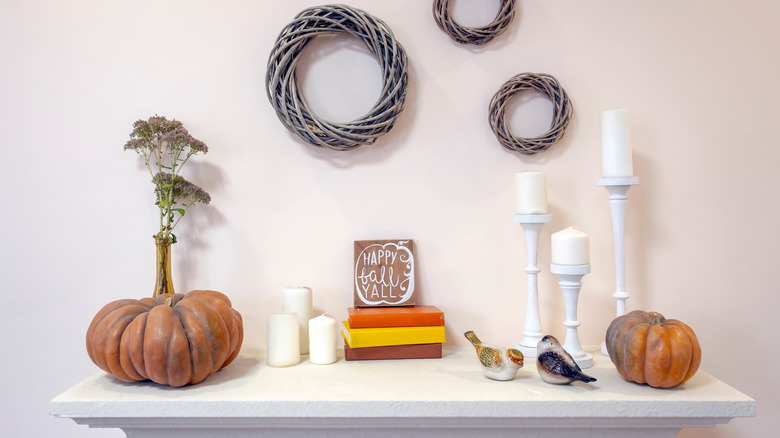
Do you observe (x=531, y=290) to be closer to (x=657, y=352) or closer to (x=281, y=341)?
(x=657, y=352)

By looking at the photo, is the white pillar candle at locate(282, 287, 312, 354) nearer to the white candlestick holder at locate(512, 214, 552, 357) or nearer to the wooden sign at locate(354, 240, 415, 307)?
the wooden sign at locate(354, 240, 415, 307)

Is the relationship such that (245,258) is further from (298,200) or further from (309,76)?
(309,76)

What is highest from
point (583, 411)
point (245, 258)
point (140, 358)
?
point (245, 258)

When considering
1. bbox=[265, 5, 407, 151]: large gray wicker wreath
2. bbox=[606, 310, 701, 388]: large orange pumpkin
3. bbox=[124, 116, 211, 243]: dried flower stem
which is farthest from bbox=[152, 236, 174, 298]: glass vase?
bbox=[606, 310, 701, 388]: large orange pumpkin


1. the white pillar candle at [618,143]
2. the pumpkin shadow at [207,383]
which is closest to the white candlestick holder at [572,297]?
the white pillar candle at [618,143]

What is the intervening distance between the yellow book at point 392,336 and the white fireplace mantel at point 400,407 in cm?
14

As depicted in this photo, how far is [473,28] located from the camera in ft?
4.70

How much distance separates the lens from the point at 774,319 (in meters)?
1.45

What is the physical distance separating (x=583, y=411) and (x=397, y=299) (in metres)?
0.54

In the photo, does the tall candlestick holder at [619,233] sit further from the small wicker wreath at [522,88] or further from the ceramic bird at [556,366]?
the ceramic bird at [556,366]

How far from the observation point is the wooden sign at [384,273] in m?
1.42

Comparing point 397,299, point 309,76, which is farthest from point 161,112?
point 397,299

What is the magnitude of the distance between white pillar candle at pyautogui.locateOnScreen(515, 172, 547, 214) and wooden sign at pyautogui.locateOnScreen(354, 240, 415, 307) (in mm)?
315

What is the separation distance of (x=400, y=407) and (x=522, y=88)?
864 mm
